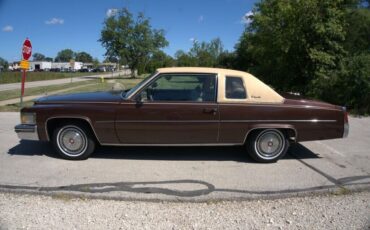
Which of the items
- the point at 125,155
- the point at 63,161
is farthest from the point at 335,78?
the point at 63,161

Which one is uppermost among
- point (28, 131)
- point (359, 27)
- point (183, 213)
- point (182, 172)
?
point (359, 27)

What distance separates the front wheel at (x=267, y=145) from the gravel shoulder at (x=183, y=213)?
57.7 inches

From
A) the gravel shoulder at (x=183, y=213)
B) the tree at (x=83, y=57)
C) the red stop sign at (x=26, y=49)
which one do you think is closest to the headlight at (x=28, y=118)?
the gravel shoulder at (x=183, y=213)

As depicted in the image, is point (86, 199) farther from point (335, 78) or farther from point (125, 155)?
point (335, 78)

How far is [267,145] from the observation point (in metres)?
5.91

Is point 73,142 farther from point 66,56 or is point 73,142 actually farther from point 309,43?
point 66,56

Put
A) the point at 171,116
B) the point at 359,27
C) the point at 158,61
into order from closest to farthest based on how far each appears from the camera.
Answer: the point at 171,116, the point at 359,27, the point at 158,61

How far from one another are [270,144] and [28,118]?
3.95 m

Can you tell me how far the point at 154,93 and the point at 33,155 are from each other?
93.0 inches

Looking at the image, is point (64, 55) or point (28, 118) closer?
point (28, 118)

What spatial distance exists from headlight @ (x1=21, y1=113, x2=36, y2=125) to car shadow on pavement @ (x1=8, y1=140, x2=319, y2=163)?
2.24 ft

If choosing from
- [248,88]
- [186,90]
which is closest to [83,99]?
[186,90]

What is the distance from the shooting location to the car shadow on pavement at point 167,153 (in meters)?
6.12

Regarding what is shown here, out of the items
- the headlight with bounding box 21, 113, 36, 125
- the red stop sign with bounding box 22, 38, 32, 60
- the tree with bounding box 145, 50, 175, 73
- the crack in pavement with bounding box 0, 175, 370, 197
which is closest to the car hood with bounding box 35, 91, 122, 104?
the headlight with bounding box 21, 113, 36, 125
